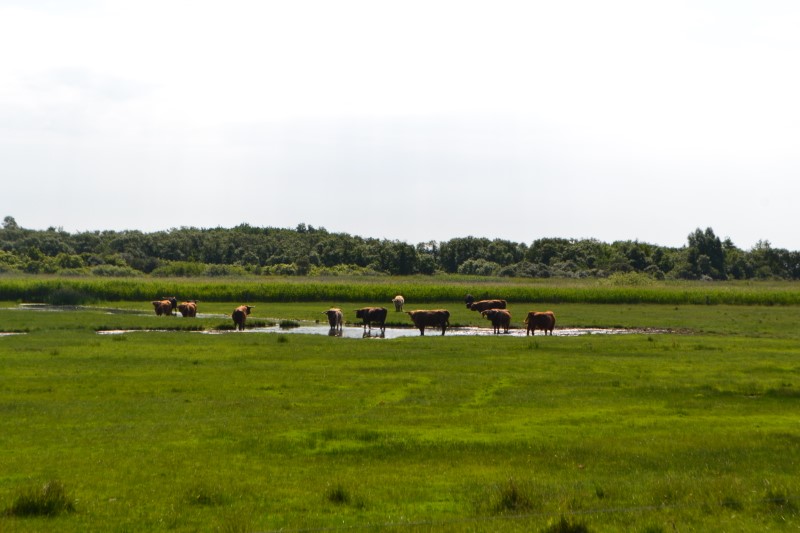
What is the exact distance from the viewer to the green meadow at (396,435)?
459 inches

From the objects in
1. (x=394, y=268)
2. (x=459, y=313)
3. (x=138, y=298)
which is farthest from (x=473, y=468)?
(x=394, y=268)

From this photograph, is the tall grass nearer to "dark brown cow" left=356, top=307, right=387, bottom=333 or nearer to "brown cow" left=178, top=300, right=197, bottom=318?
"brown cow" left=178, top=300, right=197, bottom=318

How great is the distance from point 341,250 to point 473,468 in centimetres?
16937

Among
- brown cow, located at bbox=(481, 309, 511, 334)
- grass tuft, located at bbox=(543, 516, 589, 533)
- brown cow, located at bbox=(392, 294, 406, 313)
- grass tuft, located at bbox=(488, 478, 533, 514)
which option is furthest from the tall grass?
grass tuft, located at bbox=(543, 516, 589, 533)

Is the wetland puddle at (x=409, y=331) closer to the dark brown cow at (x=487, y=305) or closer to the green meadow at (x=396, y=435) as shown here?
the green meadow at (x=396, y=435)

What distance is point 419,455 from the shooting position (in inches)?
618

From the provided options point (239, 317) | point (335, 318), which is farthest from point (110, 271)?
point (335, 318)

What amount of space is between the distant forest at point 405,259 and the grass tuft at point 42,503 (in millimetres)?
125455

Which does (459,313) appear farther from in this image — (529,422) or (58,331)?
(529,422)

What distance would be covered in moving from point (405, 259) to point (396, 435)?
151360 mm

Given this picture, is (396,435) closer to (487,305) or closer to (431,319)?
(431,319)

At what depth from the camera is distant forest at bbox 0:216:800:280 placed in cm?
15062

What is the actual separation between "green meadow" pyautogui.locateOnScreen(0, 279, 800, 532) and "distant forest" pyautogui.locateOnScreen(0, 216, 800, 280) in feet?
358

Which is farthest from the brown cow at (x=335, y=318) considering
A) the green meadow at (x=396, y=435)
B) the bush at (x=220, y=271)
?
the bush at (x=220, y=271)
